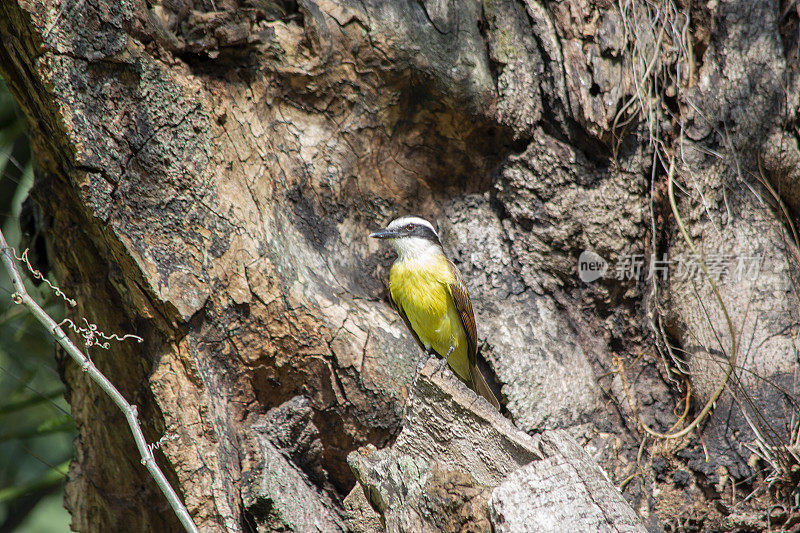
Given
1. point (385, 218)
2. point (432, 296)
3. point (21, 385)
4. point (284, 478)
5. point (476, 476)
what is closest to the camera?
point (476, 476)

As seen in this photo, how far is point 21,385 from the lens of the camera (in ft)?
17.6

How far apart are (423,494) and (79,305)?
2387 millimetres

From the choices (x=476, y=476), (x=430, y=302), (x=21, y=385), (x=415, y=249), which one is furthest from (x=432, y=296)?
(x=21, y=385)

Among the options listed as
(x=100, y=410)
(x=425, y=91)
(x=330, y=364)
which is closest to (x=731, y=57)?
(x=425, y=91)

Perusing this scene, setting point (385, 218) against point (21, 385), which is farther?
point (21, 385)

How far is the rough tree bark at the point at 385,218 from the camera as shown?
10.3ft

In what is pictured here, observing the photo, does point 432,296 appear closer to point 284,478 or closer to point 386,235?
point 386,235

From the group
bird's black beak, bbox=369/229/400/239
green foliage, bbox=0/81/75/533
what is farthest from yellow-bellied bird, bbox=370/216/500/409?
green foliage, bbox=0/81/75/533

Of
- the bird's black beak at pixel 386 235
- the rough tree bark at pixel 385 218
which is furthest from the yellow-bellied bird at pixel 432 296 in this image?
the rough tree bark at pixel 385 218

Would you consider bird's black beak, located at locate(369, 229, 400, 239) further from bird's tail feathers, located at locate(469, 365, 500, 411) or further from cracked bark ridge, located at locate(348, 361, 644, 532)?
cracked bark ridge, located at locate(348, 361, 644, 532)

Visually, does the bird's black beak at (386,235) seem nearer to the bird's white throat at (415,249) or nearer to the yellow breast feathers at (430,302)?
the bird's white throat at (415,249)

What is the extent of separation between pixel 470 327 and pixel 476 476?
141cm

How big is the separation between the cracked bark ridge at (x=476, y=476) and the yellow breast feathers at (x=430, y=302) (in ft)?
4.94

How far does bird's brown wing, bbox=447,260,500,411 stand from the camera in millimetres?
3783
